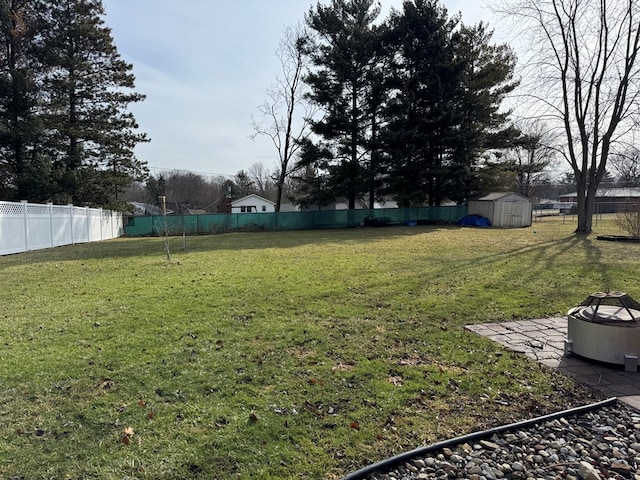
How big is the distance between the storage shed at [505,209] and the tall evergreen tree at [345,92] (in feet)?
24.9

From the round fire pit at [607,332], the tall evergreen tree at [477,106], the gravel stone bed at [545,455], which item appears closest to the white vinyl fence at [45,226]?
the gravel stone bed at [545,455]

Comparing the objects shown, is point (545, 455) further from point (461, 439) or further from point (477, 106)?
point (477, 106)

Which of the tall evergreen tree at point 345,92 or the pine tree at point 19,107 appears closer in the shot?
the pine tree at point 19,107

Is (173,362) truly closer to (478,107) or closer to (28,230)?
(28,230)

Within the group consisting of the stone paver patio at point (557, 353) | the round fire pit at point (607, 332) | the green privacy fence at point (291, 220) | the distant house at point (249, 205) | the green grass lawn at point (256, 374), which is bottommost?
the green grass lawn at point (256, 374)

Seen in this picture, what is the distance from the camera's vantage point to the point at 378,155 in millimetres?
24641

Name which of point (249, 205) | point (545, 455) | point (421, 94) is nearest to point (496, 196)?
point (421, 94)

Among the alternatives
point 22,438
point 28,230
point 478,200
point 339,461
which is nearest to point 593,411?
point 339,461

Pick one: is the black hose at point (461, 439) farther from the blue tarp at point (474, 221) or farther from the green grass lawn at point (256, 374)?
the blue tarp at point (474, 221)

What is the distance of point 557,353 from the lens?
11.3 feet

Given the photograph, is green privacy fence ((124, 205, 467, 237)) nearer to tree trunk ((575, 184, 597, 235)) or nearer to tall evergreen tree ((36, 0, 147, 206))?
tall evergreen tree ((36, 0, 147, 206))

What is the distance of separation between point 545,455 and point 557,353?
5.67 feet

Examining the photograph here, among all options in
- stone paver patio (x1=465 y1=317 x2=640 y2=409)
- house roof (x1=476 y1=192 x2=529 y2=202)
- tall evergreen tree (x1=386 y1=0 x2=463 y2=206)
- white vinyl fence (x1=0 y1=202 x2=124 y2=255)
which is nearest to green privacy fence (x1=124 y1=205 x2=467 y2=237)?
tall evergreen tree (x1=386 y1=0 x2=463 y2=206)

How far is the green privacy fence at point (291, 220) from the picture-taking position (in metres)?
23.1
